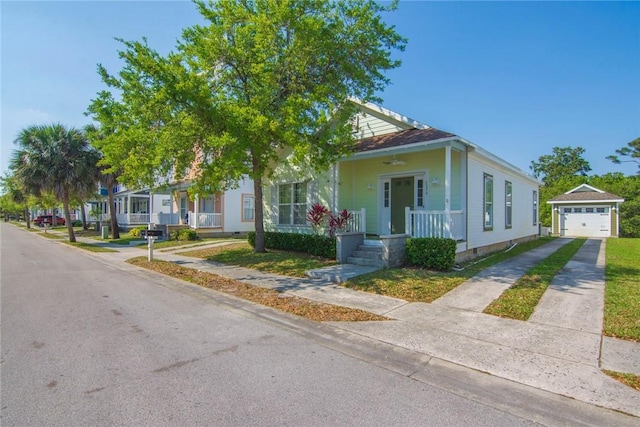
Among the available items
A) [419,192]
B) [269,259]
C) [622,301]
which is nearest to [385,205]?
[419,192]

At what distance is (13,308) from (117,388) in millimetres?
4643

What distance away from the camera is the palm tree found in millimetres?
19625

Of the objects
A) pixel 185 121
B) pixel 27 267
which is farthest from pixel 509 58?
pixel 27 267

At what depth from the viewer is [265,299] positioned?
6.89 meters

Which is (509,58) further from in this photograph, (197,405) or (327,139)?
(197,405)

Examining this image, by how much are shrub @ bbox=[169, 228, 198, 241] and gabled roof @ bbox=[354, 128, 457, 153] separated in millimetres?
11696

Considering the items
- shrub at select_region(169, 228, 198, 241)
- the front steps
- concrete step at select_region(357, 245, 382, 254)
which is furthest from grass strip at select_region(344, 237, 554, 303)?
shrub at select_region(169, 228, 198, 241)

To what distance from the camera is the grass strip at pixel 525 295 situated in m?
5.81

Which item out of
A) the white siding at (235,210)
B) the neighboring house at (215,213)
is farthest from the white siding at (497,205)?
the white siding at (235,210)

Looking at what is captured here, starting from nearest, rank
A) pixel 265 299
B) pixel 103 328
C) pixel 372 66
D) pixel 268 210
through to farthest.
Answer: pixel 103 328 < pixel 265 299 < pixel 372 66 < pixel 268 210

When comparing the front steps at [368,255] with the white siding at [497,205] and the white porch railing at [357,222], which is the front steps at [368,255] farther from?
the white siding at [497,205]

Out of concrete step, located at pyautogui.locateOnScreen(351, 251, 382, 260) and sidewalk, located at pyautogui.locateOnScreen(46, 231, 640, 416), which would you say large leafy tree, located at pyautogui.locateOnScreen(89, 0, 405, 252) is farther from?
sidewalk, located at pyautogui.locateOnScreen(46, 231, 640, 416)

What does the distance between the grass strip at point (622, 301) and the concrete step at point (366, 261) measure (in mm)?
4925

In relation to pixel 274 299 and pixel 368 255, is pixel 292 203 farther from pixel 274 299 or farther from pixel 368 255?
pixel 274 299
